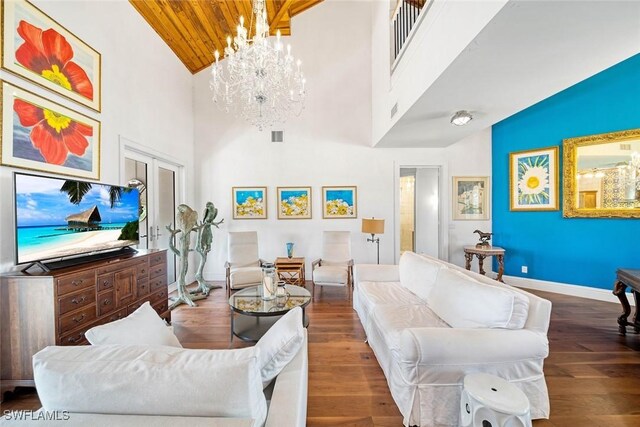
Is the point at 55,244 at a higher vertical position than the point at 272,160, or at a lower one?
lower

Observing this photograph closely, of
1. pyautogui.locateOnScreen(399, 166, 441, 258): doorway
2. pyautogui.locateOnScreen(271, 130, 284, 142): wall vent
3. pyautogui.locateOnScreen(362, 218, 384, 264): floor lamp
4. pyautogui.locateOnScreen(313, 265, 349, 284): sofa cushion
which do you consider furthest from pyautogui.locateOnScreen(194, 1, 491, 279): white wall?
pyautogui.locateOnScreen(313, 265, 349, 284): sofa cushion

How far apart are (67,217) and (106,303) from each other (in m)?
0.81

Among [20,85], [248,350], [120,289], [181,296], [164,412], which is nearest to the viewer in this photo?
[164,412]

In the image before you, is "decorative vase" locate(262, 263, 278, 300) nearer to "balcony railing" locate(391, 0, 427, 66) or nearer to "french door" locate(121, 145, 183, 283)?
"french door" locate(121, 145, 183, 283)

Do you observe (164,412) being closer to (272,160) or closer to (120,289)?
(120,289)

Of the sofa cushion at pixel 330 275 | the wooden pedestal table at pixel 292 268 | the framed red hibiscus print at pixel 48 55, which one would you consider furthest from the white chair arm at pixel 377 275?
the framed red hibiscus print at pixel 48 55

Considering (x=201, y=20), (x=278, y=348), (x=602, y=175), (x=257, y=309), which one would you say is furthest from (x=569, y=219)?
(x=201, y=20)

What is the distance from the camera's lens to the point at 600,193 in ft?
11.8

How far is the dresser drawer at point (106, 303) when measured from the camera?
7.07 ft

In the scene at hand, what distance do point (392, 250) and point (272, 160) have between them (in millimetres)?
2852

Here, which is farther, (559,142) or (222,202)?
(222,202)

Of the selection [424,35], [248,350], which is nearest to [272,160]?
[424,35]

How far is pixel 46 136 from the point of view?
220 cm

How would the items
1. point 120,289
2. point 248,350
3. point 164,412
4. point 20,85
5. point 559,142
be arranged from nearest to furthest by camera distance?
point 164,412
point 248,350
point 20,85
point 120,289
point 559,142
